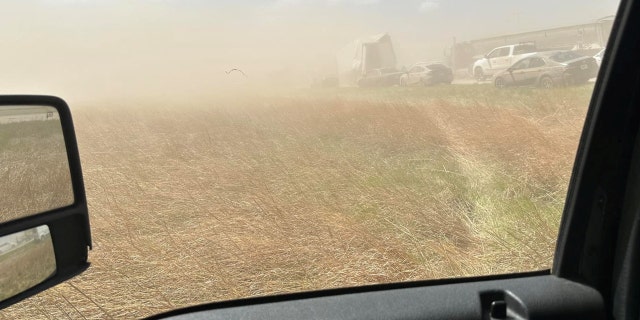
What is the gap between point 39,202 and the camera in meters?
1.69

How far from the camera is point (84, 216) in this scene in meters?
1.70

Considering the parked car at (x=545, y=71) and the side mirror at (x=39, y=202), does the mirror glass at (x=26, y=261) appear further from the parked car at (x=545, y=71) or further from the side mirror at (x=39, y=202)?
the parked car at (x=545, y=71)

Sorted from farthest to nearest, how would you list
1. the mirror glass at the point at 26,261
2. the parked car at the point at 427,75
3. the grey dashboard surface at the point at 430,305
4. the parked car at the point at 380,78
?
the parked car at the point at 380,78
the parked car at the point at 427,75
the grey dashboard surface at the point at 430,305
the mirror glass at the point at 26,261

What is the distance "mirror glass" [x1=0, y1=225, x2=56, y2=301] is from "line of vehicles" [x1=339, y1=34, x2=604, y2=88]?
2.61 m

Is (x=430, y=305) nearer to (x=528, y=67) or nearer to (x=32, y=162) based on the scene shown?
(x=32, y=162)

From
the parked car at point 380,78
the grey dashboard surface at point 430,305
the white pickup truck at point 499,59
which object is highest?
the white pickup truck at point 499,59

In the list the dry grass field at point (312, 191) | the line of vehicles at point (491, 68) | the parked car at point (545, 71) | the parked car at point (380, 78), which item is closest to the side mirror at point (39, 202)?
the dry grass field at point (312, 191)

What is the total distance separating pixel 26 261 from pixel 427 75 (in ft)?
11.4

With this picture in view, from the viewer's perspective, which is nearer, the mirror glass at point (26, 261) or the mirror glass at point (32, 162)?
the mirror glass at point (26, 261)

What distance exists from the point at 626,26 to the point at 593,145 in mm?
423

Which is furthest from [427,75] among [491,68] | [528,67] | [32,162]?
[32,162]

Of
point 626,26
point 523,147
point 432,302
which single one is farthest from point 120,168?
point 626,26

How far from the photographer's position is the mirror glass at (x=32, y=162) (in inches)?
65.6

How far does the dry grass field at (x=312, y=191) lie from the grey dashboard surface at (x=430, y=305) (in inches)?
24.1
